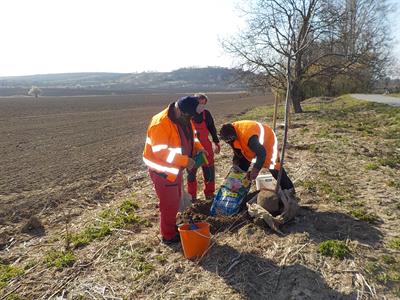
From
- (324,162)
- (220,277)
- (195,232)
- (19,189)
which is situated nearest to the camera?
(220,277)

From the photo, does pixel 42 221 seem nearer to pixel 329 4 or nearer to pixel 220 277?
pixel 220 277

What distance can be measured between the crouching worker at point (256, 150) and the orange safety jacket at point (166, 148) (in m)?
0.96

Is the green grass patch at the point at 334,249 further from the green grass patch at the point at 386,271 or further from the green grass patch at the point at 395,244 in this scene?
the green grass patch at the point at 395,244

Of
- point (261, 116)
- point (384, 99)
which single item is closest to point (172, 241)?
point (261, 116)

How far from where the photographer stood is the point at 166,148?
192 inches

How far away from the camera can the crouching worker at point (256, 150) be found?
534 centimetres

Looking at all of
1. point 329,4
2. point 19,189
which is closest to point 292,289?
point 19,189

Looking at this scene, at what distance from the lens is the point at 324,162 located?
8.37m

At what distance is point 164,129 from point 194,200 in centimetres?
209

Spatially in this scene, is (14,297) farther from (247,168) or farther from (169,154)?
(247,168)

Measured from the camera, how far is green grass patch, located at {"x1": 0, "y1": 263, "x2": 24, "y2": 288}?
4844 mm

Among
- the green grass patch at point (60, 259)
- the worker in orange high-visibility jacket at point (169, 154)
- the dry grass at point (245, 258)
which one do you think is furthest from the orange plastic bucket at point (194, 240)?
the green grass patch at point (60, 259)

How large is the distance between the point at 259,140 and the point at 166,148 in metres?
1.51

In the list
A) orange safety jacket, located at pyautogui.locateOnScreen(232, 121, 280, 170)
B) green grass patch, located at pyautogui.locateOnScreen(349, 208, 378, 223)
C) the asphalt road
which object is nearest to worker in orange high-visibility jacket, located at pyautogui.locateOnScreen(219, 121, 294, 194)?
orange safety jacket, located at pyautogui.locateOnScreen(232, 121, 280, 170)
